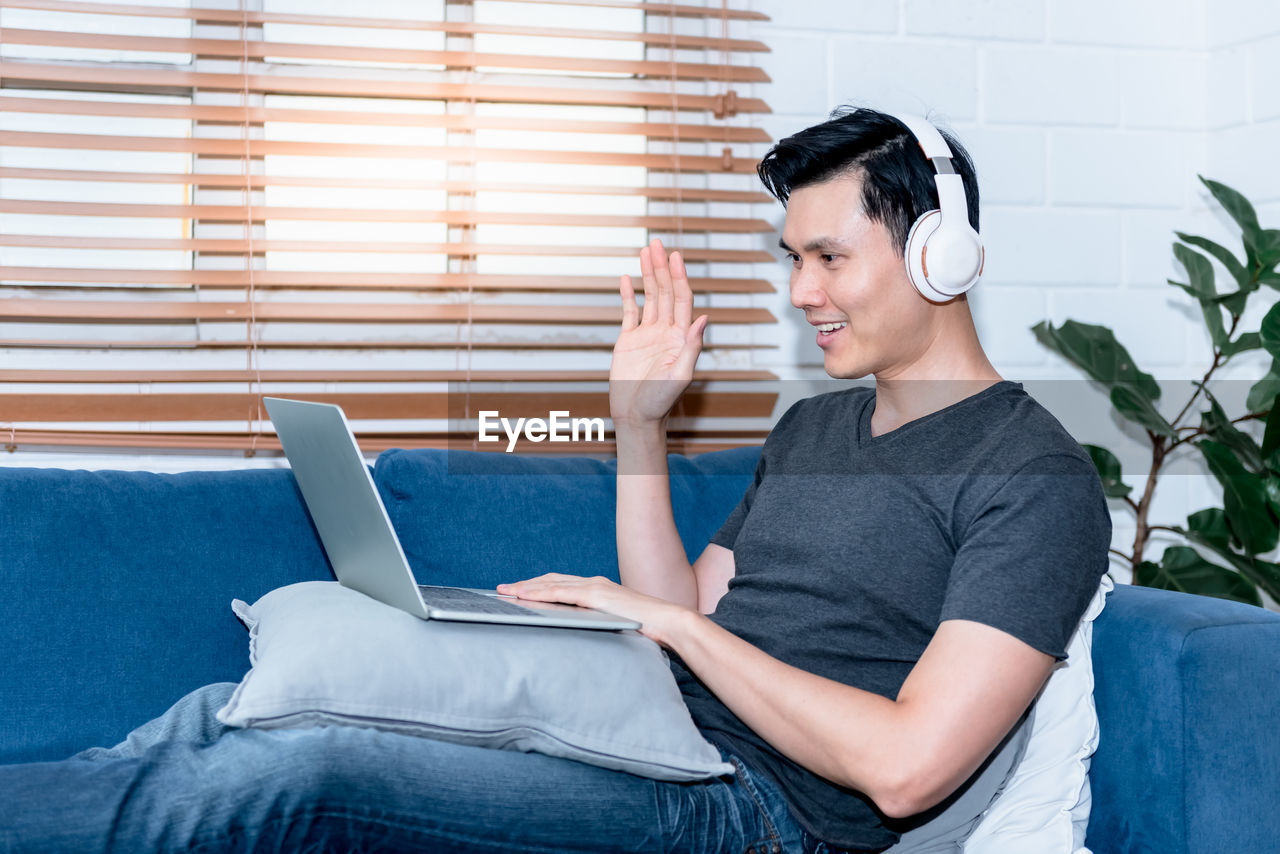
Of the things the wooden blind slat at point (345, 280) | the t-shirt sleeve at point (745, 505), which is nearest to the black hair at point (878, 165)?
the t-shirt sleeve at point (745, 505)

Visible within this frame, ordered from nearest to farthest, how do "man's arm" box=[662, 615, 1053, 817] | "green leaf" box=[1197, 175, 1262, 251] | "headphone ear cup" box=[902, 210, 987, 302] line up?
"man's arm" box=[662, 615, 1053, 817] → "headphone ear cup" box=[902, 210, 987, 302] → "green leaf" box=[1197, 175, 1262, 251]

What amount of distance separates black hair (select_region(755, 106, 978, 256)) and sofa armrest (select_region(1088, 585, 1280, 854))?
1.66ft

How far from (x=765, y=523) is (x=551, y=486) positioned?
0.35m

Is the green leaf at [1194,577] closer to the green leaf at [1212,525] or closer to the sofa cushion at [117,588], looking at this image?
the green leaf at [1212,525]

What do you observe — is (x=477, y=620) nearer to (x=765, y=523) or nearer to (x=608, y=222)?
(x=765, y=523)

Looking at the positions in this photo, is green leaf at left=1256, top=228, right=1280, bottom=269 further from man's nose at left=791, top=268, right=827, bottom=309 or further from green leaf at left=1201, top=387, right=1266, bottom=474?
man's nose at left=791, top=268, right=827, bottom=309

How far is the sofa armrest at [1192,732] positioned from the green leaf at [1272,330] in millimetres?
706

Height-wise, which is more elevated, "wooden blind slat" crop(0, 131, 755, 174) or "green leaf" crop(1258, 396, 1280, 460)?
"wooden blind slat" crop(0, 131, 755, 174)

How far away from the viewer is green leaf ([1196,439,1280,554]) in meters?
1.78

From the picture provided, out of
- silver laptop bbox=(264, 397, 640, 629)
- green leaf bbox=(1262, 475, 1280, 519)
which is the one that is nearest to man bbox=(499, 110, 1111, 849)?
silver laptop bbox=(264, 397, 640, 629)

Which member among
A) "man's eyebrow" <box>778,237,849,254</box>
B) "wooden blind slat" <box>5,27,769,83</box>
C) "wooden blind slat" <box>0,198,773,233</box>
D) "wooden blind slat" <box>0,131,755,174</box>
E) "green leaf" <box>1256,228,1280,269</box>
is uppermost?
"wooden blind slat" <box>5,27,769,83</box>

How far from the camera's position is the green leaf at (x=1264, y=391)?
5.96ft

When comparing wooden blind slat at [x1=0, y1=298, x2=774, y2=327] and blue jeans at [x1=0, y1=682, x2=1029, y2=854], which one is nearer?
blue jeans at [x1=0, y1=682, x2=1029, y2=854]

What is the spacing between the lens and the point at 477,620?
1050mm
